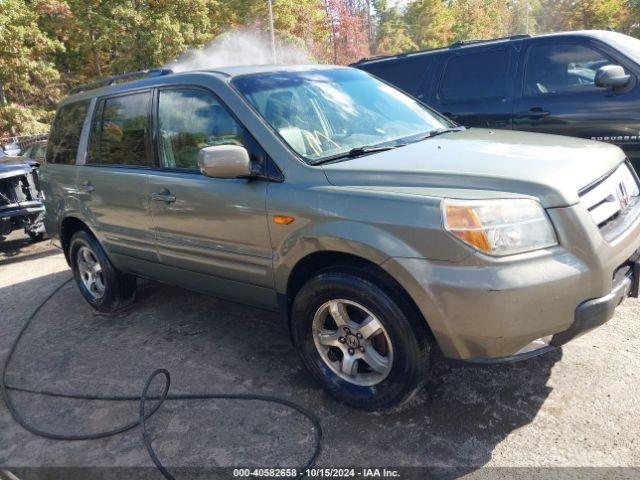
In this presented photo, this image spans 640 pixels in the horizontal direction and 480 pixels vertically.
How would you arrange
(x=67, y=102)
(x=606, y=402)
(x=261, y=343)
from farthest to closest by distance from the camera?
(x=67, y=102) → (x=261, y=343) → (x=606, y=402)

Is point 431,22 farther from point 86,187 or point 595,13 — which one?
point 86,187

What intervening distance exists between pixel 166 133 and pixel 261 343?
5.21 feet

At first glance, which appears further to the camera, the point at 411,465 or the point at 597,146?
the point at 597,146

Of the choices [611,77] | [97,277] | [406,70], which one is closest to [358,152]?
[97,277]

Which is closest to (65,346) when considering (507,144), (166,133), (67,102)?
(166,133)

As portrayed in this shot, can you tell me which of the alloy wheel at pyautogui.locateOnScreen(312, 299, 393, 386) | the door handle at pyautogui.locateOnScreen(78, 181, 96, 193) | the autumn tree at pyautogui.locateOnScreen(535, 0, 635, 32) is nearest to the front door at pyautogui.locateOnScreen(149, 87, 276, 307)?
the alloy wheel at pyautogui.locateOnScreen(312, 299, 393, 386)

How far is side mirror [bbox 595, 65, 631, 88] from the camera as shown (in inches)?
194

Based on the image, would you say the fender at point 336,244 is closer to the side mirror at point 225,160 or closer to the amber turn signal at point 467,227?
the amber turn signal at point 467,227

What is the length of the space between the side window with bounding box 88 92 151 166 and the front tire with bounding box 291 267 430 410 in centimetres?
177

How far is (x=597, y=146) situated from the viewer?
3086mm

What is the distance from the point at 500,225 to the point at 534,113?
3647 millimetres

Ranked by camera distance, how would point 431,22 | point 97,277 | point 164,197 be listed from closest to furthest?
point 164,197 < point 97,277 < point 431,22

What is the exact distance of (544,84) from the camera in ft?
18.0

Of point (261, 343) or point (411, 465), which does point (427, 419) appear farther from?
point (261, 343)
